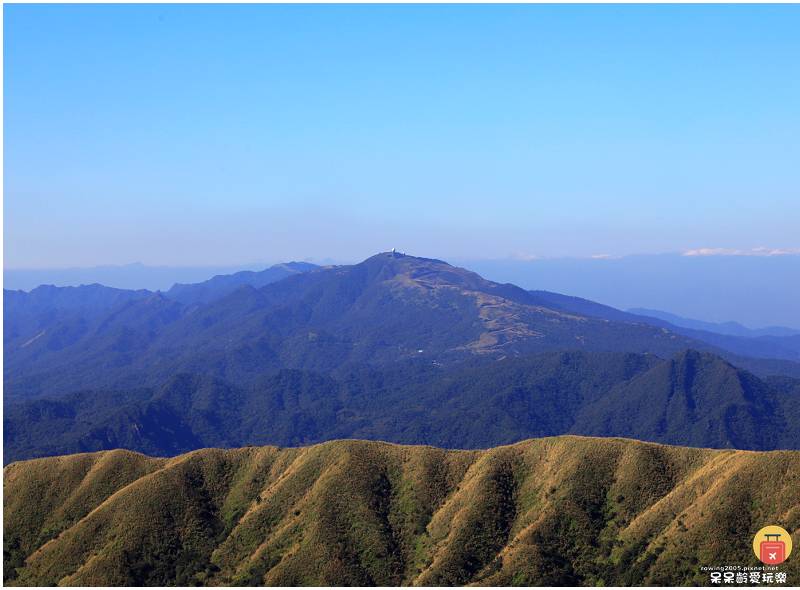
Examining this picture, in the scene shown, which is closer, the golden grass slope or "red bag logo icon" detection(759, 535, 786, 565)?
"red bag logo icon" detection(759, 535, 786, 565)

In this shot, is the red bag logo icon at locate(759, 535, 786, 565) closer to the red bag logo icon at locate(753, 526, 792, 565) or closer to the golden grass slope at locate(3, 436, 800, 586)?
the red bag logo icon at locate(753, 526, 792, 565)

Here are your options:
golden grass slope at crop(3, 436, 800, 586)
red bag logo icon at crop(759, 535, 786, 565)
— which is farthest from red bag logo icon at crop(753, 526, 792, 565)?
golden grass slope at crop(3, 436, 800, 586)

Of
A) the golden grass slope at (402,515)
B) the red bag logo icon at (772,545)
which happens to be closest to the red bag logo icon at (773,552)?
the red bag logo icon at (772,545)

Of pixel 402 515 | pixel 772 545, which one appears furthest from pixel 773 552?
pixel 402 515

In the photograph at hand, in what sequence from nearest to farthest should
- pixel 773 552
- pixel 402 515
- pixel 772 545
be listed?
pixel 773 552, pixel 772 545, pixel 402 515

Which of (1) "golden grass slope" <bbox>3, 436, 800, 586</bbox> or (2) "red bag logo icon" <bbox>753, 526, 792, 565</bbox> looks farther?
(1) "golden grass slope" <bbox>3, 436, 800, 586</bbox>

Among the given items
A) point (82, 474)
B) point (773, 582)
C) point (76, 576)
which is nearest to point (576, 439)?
point (773, 582)

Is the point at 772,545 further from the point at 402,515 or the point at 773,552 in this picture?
the point at 402,515

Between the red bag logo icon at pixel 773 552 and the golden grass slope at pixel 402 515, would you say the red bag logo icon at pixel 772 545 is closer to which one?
the red bag logo icon at pixel 773 552
